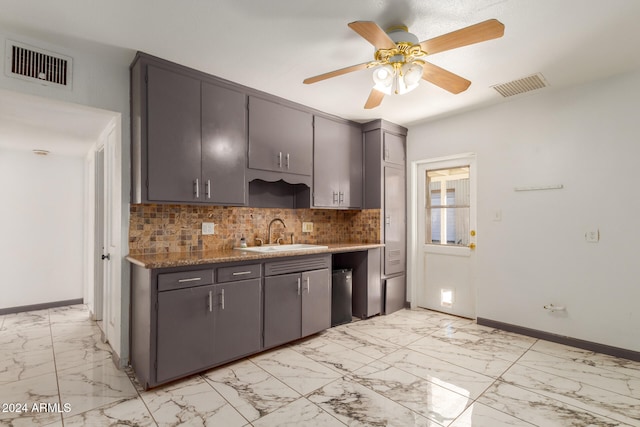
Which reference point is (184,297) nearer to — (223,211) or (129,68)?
(223,211)

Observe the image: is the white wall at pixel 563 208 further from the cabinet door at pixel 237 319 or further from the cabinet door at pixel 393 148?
the cabinet door at pixel 237 319

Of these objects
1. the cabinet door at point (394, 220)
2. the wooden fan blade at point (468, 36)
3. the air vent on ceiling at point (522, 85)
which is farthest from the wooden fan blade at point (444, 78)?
the cabinet door at point (394, 220)

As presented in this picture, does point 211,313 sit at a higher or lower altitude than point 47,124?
lower

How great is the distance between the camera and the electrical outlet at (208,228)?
10.1 ft

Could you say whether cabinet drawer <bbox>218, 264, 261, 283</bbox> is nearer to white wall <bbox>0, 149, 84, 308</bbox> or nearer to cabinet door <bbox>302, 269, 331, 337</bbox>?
cabinet door <bbox>302, 269, 331, 337</bbox>

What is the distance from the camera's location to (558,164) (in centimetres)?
312

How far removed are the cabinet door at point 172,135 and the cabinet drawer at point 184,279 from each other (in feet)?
2.00

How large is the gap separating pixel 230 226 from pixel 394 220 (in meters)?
2.07

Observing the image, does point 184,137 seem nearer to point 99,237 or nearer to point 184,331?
point 184,331

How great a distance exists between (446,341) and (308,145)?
96.2 inches

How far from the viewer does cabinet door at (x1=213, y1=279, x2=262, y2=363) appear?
248 centimetres

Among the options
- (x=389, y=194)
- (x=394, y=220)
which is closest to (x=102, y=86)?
(x=389, y=194)

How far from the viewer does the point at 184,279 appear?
232 centimetres

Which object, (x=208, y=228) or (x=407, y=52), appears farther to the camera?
(x=208, y=228)
